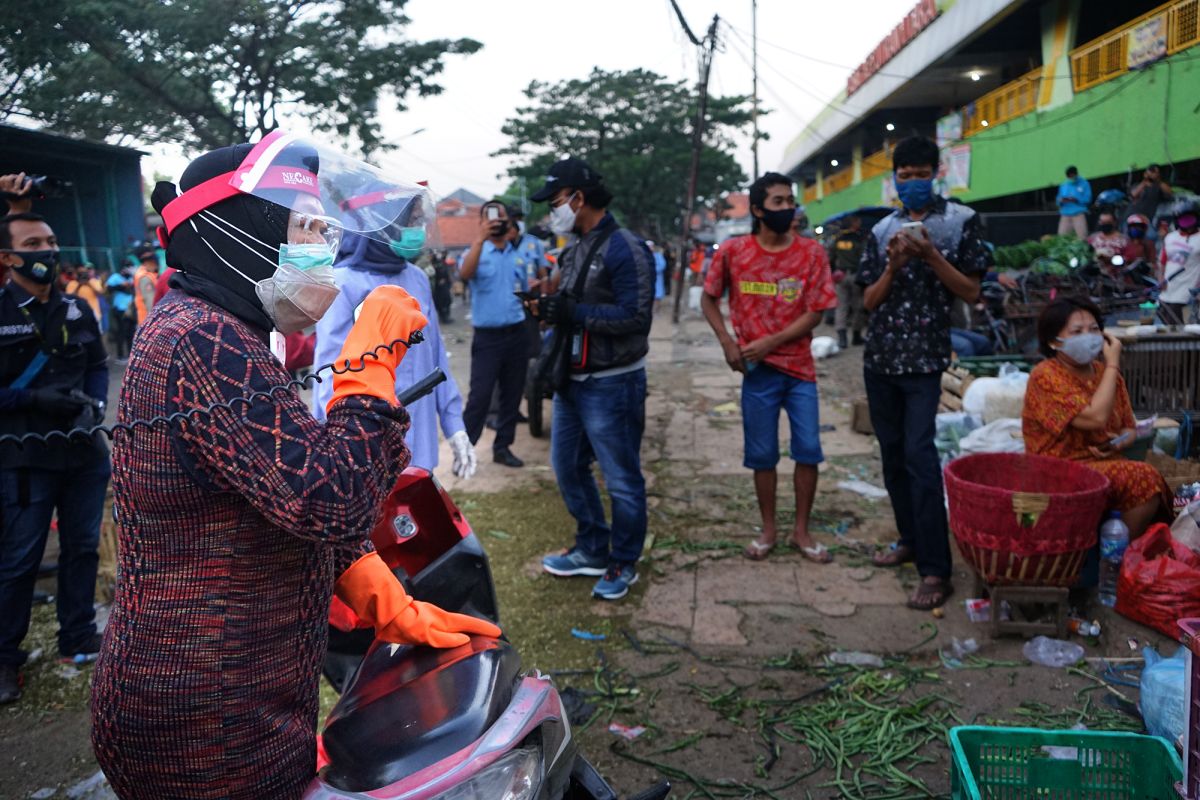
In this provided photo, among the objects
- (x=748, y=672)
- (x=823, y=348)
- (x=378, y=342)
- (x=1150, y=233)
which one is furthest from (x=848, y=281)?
(x=378, y=342)

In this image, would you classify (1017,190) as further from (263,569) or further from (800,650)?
(263,569)

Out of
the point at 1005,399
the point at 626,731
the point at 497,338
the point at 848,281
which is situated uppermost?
the point at 848,281

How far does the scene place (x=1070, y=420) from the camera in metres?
3.93

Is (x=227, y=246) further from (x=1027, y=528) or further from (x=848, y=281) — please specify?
(x=848, y=281)

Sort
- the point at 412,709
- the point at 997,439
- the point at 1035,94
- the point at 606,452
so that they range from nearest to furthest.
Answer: the point at 412,709, the point at 606,452, the point at 997,439, the point at 1035,94

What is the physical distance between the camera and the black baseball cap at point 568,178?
4.18 meters

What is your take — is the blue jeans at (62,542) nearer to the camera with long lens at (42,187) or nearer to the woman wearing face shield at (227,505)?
the camera with long lens at (42,187)

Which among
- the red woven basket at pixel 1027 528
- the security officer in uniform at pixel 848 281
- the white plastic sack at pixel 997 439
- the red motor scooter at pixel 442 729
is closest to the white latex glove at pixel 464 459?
the red motor scooter at pixel 442 729

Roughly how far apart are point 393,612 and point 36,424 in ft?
8.75

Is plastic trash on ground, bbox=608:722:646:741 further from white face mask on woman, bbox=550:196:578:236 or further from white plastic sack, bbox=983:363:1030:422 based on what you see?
white plastic sack, bbox=983:363:1030:422

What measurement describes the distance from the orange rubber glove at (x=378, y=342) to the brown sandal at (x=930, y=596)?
3218mm

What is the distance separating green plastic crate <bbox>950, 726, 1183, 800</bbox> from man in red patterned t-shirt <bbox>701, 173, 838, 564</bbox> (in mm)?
2326

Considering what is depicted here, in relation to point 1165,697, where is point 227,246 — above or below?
above

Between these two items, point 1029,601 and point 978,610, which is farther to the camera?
point 978,610
